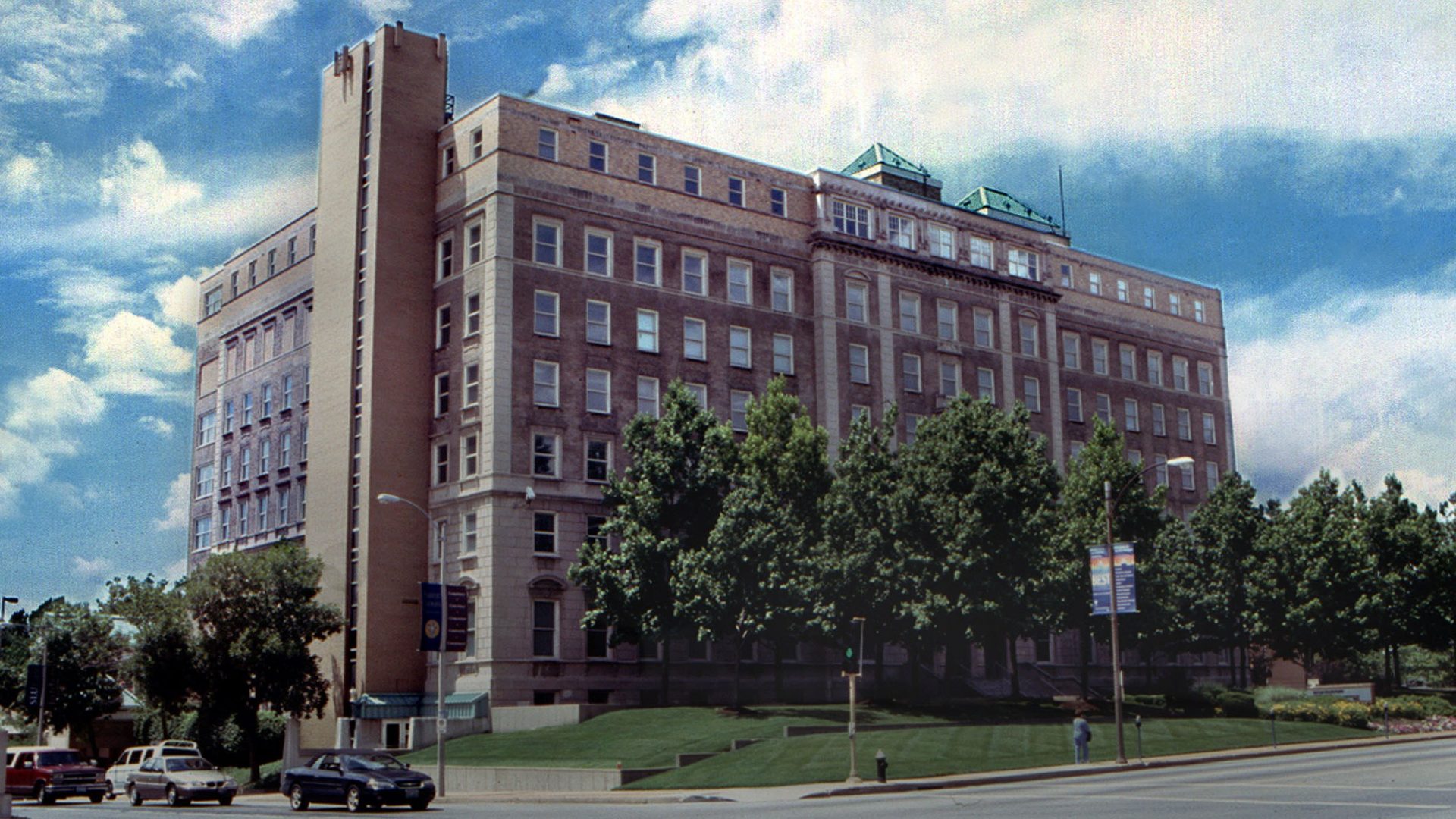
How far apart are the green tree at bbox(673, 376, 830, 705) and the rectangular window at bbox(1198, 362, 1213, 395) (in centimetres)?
4951

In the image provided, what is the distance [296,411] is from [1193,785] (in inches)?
2169

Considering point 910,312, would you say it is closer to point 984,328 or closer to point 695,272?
point 984,328

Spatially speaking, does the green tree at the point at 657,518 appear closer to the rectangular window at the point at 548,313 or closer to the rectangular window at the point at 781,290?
the rectangular window at the point at 548,313

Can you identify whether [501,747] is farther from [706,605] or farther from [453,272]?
[453,272]

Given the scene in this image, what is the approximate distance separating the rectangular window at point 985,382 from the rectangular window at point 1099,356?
11395 millimetres

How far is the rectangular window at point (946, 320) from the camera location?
3285 inches

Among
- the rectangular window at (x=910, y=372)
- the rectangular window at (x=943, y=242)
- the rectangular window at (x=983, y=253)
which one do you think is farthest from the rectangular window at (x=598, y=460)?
the rectangular window at (x=983, y=253)

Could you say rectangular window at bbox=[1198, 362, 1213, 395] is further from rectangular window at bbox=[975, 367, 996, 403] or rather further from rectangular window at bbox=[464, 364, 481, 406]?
rectangular window at bbox=[464, 364, 481, 406]

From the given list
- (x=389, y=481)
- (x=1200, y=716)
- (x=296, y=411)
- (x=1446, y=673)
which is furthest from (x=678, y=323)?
(x=1446, y=673)

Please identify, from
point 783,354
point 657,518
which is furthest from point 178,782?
point 783,354

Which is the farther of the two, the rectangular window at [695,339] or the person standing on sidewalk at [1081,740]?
the rectangular window at [695,339]

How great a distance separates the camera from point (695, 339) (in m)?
73.8

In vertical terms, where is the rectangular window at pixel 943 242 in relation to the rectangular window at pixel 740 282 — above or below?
above

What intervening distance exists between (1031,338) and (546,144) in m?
33.8
